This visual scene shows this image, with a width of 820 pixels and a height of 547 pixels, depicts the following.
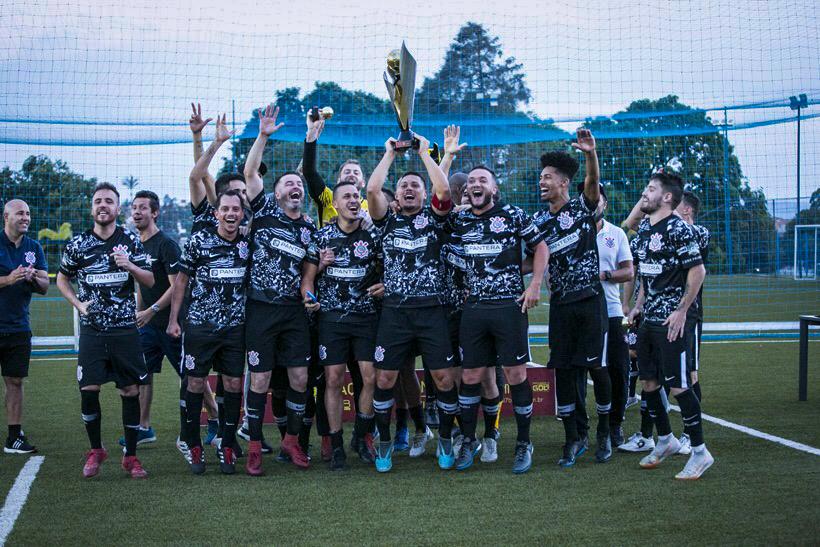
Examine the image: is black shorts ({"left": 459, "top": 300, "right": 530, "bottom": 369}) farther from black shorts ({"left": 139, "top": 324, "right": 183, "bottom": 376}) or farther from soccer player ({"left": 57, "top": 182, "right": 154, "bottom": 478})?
black shorts ({"left": 139, "top": 324, "right": 183, "bottom": 376})

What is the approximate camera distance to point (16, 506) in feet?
19.0

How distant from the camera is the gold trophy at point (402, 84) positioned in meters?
6.90

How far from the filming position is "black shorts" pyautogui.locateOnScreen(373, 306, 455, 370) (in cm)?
682

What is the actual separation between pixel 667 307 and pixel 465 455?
1951 millimetres

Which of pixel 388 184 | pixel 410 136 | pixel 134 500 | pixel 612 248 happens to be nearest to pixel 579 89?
pixel 388 184

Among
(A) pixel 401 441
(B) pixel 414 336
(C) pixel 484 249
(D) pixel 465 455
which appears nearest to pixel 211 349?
(B) pixel 414 336

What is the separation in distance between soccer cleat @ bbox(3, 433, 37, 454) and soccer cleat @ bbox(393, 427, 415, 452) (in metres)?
3.18

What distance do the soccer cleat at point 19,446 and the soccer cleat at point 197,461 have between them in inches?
68.9

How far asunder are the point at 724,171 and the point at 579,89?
4.94 m

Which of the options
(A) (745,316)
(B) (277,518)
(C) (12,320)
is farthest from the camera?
(A) (745,316)

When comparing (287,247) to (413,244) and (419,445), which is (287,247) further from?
(419,445)

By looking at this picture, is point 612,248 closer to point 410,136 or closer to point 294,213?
point 410,136

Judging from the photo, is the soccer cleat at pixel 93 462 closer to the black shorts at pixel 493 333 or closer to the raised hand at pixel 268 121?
the raised hand at pixel 268 121

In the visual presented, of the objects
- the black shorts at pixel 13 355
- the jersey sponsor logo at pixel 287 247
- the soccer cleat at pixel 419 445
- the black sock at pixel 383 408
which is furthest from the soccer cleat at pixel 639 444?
the black shorts at pixel 13 355
